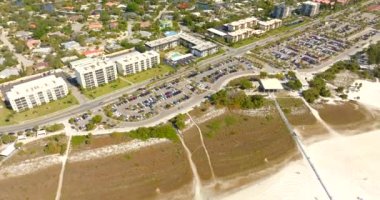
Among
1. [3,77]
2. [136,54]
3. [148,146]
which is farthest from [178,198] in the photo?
[3,77]

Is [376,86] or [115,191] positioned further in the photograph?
[376,86]

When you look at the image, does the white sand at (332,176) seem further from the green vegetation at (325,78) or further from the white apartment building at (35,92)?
the white apartment building at (35,92)

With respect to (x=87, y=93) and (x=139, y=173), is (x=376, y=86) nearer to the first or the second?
(x=139, y=173)

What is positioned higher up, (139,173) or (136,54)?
(136,54)

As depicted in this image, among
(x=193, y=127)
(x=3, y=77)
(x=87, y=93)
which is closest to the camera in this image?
(x=193, y=127)

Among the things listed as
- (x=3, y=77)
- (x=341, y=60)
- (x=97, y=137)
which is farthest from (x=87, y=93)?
(x=341, y=60)

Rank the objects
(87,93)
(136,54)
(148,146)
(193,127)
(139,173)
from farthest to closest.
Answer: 1. (136,54)
2. (87,93)
3. (193,127)
4. (148,146)
5. (139,173)
